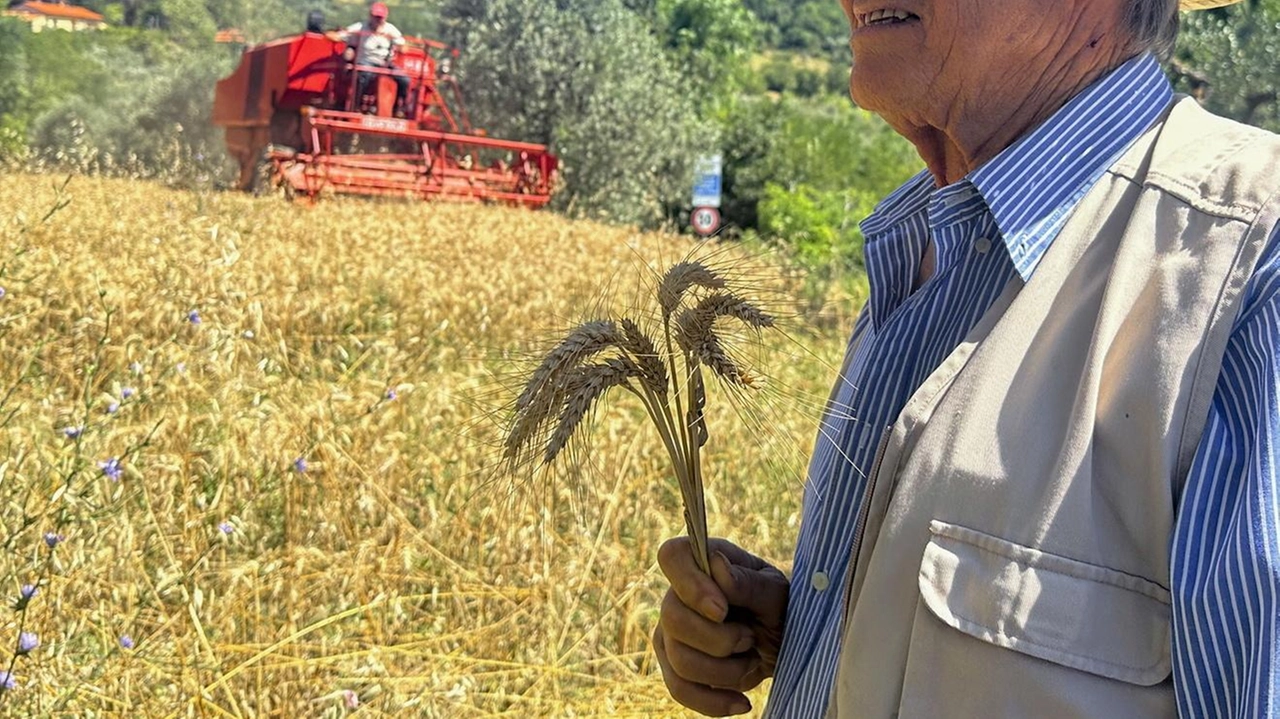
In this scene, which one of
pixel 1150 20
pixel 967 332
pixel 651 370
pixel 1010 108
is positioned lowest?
pixel 651 370

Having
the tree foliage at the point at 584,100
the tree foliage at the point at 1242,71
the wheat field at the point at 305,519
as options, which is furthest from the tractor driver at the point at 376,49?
the tree foliage at the point at 1242,71

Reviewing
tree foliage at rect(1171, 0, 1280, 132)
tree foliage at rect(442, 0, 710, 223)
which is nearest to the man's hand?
tree foliage at rect(442, 0, 710, 223)

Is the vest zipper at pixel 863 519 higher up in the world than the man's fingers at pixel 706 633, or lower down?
higher up

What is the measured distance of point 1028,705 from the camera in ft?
3.76

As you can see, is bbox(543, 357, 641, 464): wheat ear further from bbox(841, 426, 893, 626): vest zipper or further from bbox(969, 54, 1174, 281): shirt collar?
bbox(969, 54, 1174, 281): shirt collar

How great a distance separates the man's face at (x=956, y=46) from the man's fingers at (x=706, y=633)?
2.41 feet

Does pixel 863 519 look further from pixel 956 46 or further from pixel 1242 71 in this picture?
pixel 1242 71

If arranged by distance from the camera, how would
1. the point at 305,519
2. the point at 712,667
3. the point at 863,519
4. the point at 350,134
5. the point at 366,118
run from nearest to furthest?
the point at 863,519, the point at 712,667, the point at 305,519, the point at 366,118, the point at 350,134

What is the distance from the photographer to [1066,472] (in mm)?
1156

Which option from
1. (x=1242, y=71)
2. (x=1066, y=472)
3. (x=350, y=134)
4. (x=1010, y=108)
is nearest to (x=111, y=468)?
(x=1010, y=108)

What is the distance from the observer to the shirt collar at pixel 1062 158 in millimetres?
1336

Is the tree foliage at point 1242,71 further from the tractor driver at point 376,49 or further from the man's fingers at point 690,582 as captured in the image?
the man's fingers at point 690,582

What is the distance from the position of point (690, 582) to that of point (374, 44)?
15.8 meters

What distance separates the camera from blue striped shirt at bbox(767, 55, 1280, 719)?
41.7 inches
